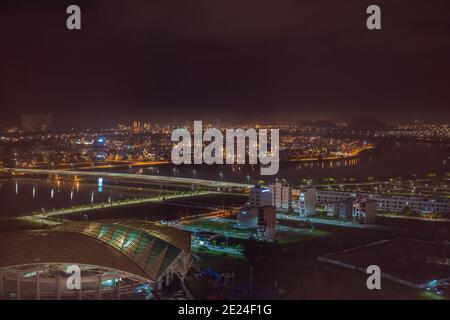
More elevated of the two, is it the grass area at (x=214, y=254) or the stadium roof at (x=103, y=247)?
the stadium roof at (x=103, y=247)

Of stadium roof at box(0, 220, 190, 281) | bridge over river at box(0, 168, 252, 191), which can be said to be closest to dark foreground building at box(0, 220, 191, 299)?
stadium roof at box(0, 220, 190, 281)

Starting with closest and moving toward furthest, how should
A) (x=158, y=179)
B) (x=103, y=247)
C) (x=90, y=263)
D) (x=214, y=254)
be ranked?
1. (x=90, y=263)
2. (x=103, y=247)
3. (x=214, y=254)
4. (x=158, y=179)

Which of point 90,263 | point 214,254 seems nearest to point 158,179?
point 214,254

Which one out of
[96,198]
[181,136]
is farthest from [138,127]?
[96,198]

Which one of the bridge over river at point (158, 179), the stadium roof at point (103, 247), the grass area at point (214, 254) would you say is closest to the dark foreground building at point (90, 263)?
the stadium roof at point (103, 247)

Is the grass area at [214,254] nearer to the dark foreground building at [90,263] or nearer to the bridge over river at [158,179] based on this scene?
the dark foreground building at [90,263]

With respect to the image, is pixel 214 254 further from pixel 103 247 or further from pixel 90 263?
pixel 90 263

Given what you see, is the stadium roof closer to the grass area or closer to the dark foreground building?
the dark foreground building
